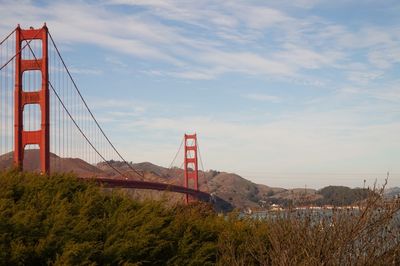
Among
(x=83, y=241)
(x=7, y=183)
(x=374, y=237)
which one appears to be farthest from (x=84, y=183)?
(x=374, y=237)

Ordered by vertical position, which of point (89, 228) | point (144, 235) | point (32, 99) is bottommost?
point (144, 235)

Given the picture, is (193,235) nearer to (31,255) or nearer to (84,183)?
(84,183)

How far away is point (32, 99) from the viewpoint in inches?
1126

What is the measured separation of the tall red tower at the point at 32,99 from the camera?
26062 millimetres

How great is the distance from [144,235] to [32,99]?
22.7 meters

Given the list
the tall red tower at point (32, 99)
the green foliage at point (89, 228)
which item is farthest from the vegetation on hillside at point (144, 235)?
the tall red tower at point (32, 99)

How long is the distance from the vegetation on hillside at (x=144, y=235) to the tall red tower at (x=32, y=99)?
54.6ft

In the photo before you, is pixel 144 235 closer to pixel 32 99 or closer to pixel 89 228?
pixel 89 228

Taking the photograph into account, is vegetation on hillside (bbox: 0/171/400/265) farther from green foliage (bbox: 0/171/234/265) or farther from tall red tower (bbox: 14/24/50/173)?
tall red tower (bbox: 14/24/50/173)

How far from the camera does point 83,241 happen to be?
717cm

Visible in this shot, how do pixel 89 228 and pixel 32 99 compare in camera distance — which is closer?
pixel 89 228

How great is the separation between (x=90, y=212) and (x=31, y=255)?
5.89 ft

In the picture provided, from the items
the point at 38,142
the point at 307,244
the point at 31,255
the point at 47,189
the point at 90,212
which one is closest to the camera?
the point at 31,255

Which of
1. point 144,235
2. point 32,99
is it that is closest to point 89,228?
point 144,235
